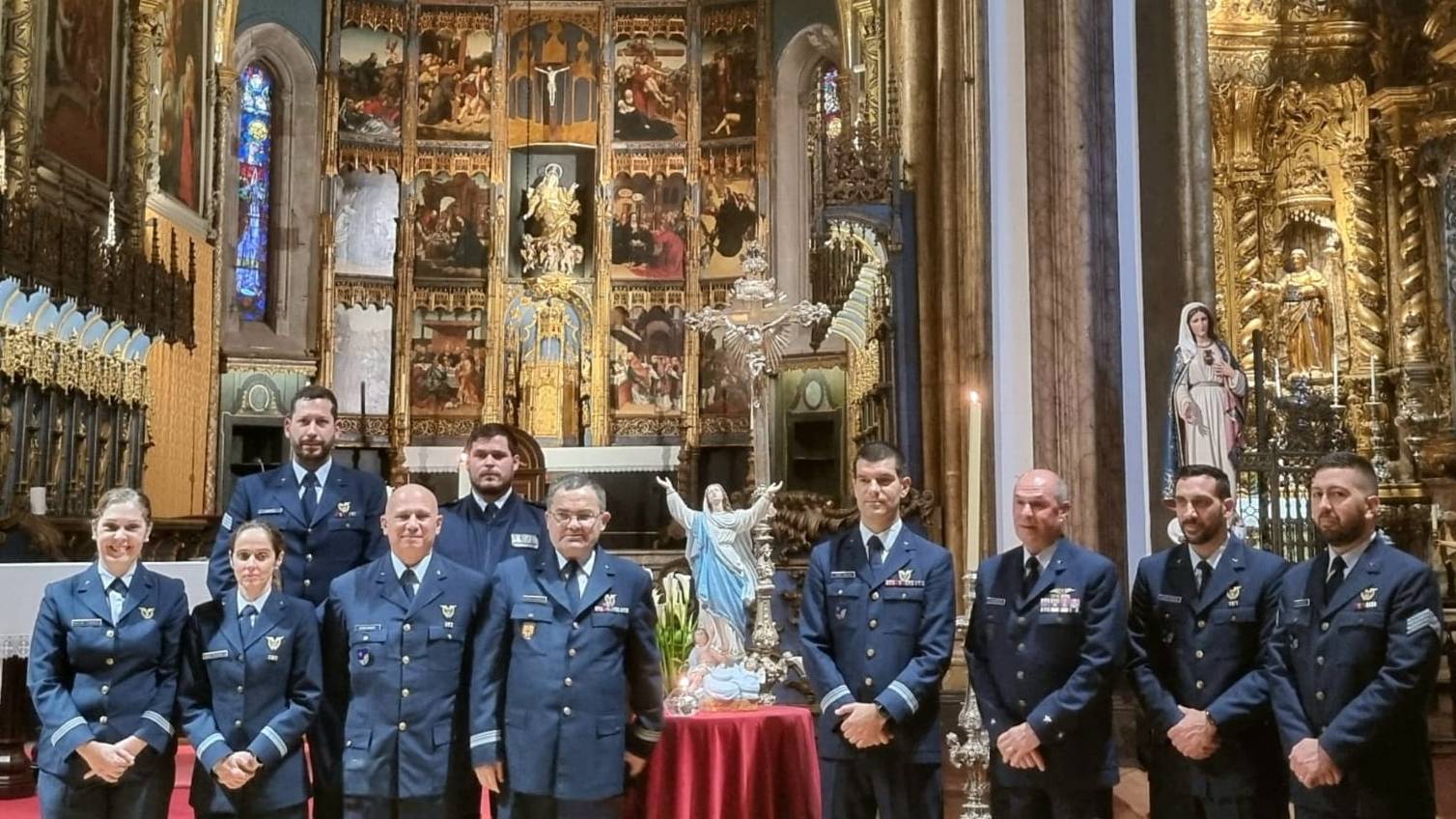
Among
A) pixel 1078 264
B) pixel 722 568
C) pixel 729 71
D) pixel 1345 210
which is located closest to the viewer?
pixel 722 568

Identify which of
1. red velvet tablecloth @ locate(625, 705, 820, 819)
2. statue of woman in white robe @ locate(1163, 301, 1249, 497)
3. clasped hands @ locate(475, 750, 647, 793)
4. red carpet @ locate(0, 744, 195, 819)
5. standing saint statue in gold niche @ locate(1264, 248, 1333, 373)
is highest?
standing saint statue in gold niche @ locate(1264, 248, 1333, 373)

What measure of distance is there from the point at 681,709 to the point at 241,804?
170 cm

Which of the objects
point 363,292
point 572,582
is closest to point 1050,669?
point 572,582

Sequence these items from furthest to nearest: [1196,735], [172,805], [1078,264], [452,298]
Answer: [452,298], [1078,264], [172,805], [1196,735]

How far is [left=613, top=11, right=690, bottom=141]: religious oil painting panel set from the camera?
22.2m

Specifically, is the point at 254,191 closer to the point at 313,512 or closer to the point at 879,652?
the point at 313,512

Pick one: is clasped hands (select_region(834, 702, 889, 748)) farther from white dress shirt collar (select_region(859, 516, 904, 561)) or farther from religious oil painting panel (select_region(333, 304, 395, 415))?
religious oil painting panel (select_region(333, 304, 395, 415))

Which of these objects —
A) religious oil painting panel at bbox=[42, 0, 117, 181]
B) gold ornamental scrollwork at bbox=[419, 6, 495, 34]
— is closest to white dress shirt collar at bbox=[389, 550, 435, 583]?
religious oil painting panel at bbox=[42, 0, 117, 181]

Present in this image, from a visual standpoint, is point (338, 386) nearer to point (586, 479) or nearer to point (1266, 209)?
point (1266, 209)

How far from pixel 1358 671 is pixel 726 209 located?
18.5 metres

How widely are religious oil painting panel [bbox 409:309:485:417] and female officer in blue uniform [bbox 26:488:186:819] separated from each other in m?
16.9

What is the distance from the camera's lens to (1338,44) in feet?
42.4

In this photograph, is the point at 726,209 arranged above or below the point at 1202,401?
above

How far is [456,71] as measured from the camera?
869 inches
